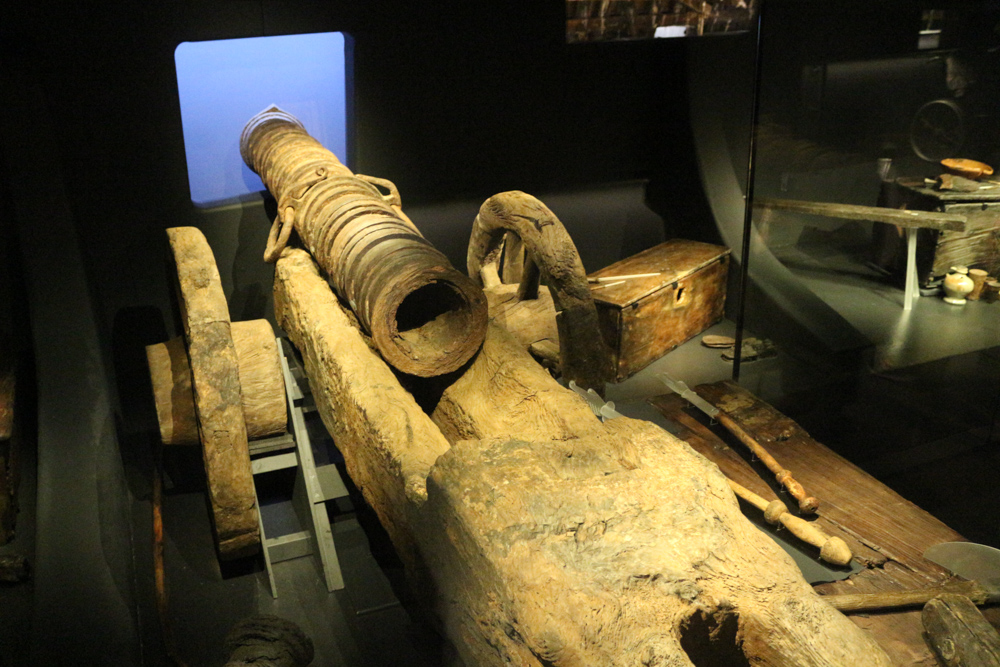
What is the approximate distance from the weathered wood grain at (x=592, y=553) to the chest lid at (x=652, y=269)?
2215 mm

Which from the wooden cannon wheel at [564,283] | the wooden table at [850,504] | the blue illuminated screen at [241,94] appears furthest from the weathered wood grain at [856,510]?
the blue illuminated screen at [241,94]

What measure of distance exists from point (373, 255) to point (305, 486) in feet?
3.62

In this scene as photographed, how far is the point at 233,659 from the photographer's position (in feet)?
8.20

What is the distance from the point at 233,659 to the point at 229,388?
916 millimetres

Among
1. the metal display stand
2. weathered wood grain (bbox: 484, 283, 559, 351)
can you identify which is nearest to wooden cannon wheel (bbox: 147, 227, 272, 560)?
the metal display stand

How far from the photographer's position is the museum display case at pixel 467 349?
2.00 metres

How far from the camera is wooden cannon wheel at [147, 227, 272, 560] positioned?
9.31 ft

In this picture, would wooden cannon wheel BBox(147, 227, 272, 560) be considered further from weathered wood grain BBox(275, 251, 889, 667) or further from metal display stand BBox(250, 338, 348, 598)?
weathered wood grain BBox(275, 251, 889, 667)

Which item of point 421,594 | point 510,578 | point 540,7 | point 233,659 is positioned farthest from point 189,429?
point 540,7

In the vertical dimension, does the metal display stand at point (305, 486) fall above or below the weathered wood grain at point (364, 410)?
below

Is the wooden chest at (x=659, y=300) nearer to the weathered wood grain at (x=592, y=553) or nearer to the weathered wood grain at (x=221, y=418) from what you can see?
the weathered wood grain at (x=592, y=553)

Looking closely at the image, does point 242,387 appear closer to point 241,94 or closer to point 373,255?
point 373,255

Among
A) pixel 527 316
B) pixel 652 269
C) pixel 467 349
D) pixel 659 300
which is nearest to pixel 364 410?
pixel 467 349

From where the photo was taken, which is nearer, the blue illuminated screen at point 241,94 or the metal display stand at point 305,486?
the metal display stand at point 305,486
